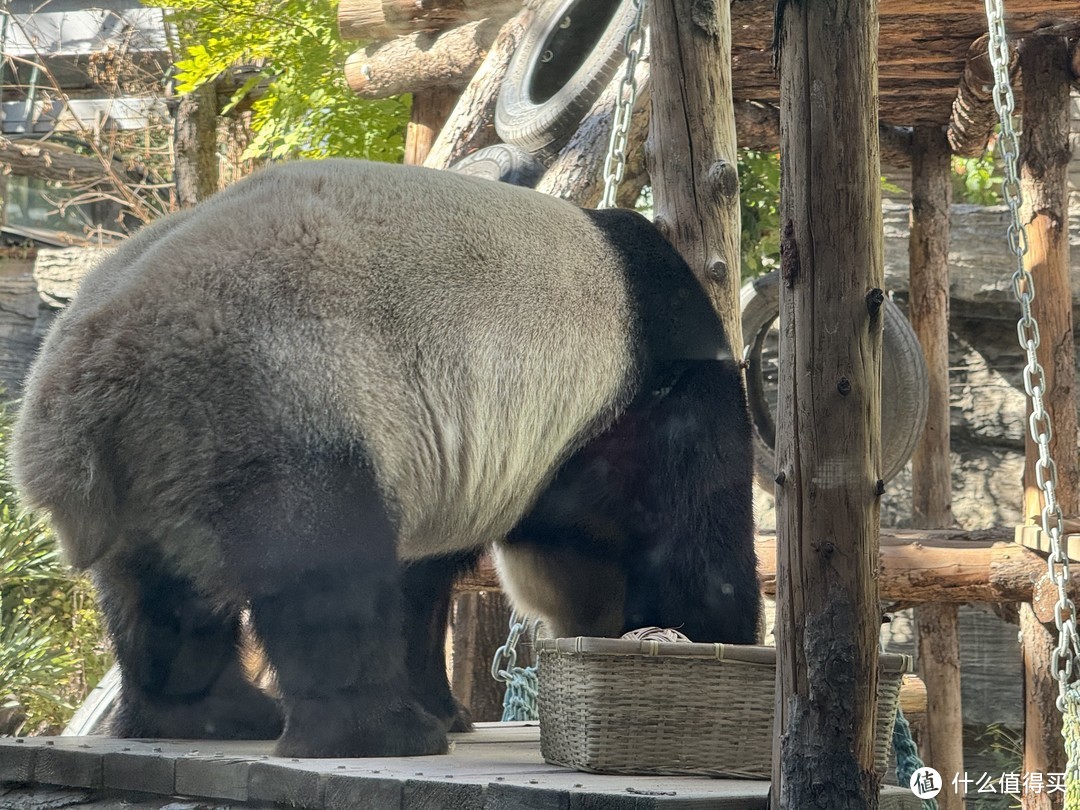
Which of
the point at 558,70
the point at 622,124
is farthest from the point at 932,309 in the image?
the point at 622,124

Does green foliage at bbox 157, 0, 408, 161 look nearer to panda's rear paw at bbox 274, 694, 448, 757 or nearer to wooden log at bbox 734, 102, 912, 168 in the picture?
wooden log at bbox 734, 102, 912, 168

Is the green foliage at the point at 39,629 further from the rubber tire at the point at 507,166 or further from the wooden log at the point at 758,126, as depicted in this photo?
the wooden log at the point at 758,126

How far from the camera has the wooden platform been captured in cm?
224

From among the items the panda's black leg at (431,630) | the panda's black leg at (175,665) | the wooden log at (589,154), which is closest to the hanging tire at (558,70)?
the wooden log at (589,154)

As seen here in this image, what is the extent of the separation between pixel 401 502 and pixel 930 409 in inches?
199

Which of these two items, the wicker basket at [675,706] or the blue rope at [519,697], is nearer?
the wicker basket at [675,706]

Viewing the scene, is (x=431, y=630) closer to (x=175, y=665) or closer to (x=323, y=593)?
(x=175, y=665)

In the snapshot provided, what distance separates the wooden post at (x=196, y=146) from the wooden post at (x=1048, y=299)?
648 centimetres

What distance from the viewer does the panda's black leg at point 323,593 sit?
2713 millimetres

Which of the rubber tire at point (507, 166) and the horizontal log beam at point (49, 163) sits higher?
the horizontal log beam at point (49, 163)

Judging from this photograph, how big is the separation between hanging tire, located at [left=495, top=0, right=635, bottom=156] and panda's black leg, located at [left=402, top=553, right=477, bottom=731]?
2580 millimetres

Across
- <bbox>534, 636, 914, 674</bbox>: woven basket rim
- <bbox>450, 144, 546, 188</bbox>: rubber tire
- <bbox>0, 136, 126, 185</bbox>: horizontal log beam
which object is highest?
<bbox>0, 136, 126, 185</bbox>: horizontal log beam

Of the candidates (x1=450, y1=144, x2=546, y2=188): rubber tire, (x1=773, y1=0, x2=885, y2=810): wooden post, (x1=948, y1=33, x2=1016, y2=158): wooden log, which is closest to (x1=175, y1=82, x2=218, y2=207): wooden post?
(x1=450, y1=144, x2=546, y2=188): rubber tire

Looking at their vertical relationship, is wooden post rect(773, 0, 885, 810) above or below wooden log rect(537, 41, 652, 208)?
below
